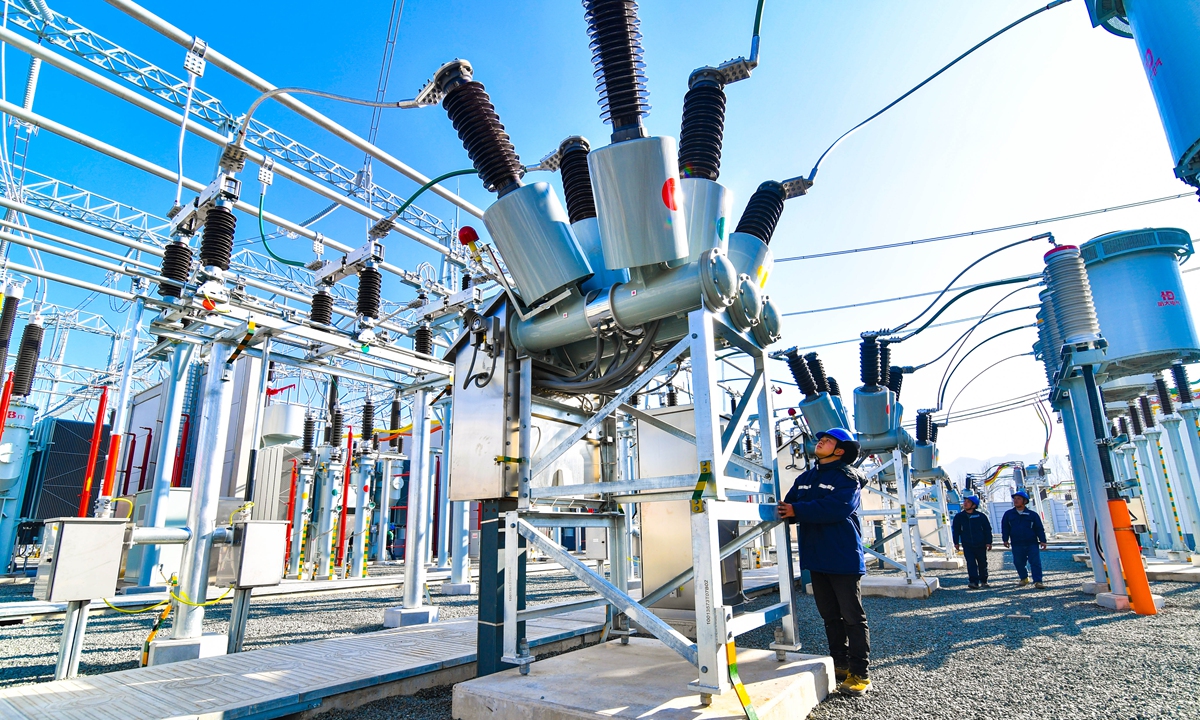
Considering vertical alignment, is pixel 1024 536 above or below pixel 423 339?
below

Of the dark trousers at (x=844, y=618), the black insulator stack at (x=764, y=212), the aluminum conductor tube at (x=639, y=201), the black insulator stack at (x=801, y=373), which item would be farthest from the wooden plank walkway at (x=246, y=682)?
the black insulator stack at (x=801, y=373)

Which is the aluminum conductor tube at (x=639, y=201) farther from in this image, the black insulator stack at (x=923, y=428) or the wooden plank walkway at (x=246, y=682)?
the black insulator stack at (x=923, y=428)

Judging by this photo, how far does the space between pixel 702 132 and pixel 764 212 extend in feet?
2.96

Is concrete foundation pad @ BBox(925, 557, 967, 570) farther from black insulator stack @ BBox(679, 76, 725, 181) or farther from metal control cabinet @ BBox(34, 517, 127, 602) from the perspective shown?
metal control cabinet @ BBox(34, 517, 127, 602)

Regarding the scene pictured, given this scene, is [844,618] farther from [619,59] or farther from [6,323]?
[6,323]

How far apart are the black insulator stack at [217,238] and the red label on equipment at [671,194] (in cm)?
451

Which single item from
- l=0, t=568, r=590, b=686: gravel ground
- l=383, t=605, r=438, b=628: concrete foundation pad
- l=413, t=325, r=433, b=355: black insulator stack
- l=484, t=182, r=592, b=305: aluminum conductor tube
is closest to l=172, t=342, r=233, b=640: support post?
l=0, t=568, r=590, b=686: gravel ground

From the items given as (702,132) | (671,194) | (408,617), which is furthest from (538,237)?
(408,617)

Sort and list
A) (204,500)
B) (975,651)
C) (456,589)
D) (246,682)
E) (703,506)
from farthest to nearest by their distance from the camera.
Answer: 1. (456,589)
2. (204,500)
3. (975,651)
4. (246,682)
5. (703,506)

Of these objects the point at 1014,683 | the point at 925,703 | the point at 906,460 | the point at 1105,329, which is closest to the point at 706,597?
the point at 925,703

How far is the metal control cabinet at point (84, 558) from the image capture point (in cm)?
500

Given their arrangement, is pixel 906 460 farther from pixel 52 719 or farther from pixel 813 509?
pixel 52 719

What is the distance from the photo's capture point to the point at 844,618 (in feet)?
14.4

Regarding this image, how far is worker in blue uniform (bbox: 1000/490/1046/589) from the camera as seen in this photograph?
10734 millimetres
